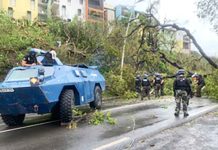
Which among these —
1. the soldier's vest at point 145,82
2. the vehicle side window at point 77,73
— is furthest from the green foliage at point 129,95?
the vehicle side window at point 77,73

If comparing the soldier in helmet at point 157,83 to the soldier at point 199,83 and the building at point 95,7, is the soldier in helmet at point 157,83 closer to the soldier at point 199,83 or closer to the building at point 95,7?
the soldier at point 199,83

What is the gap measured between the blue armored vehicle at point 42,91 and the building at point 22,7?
39.7 m

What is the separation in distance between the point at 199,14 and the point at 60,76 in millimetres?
14866

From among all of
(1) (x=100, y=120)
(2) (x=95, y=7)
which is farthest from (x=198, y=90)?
(2) (x=95, y=7)

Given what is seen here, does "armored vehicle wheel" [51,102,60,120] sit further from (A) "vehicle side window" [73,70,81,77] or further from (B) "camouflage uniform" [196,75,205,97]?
(B) "camouflage uniform" [196,75,205,97]

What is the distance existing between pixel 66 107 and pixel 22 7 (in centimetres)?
4421

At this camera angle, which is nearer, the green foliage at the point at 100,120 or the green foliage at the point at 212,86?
the green foliage at the point at 100,120

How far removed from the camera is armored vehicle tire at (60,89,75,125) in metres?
12.0

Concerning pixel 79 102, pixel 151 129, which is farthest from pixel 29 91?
pixel 151 129

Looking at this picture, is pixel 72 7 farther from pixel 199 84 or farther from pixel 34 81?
pixel 34 81

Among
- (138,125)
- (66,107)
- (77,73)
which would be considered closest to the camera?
(138,125)

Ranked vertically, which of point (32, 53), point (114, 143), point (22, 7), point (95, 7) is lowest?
point (114, 143)

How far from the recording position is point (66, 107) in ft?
39.3

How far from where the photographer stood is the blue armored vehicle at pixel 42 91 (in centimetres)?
1134
